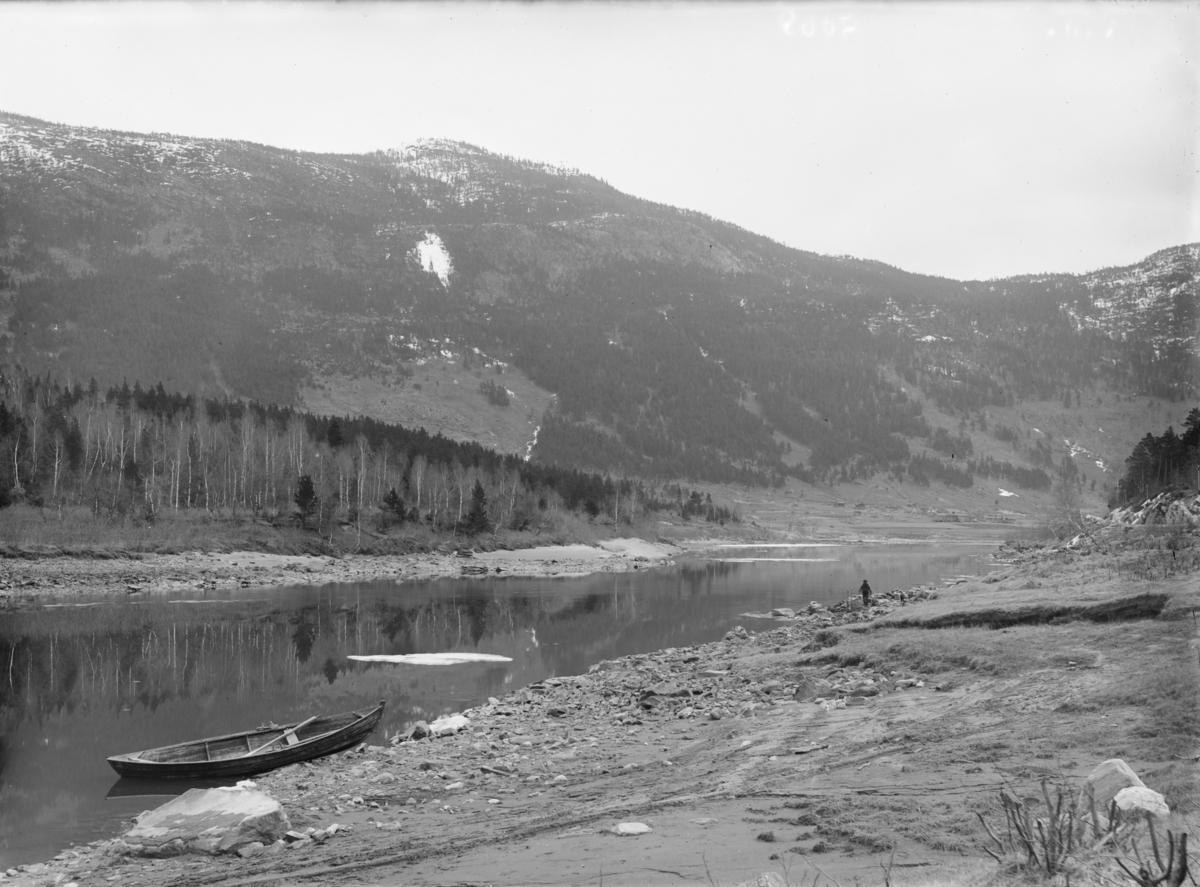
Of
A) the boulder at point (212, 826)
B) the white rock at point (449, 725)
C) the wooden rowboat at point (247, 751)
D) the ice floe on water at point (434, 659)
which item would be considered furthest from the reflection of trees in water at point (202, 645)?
the boulder at point (212, 826)

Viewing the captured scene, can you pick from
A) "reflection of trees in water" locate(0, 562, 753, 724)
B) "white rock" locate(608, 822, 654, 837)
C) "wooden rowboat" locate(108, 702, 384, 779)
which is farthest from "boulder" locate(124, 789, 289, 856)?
"reflection of trees in water" locate(0, 562, 753, 724)

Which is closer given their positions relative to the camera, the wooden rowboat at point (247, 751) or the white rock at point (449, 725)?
the wooden rowboat at point (247, 751)

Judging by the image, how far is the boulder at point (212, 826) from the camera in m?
12.3

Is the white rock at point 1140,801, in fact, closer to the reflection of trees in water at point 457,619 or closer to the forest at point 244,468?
the reflection of trees in water at point 457,619

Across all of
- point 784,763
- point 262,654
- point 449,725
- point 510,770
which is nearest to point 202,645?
point 262,654

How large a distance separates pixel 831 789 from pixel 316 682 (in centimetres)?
2086

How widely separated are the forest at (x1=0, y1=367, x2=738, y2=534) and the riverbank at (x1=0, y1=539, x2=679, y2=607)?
8436 millimetres

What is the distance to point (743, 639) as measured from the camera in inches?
1248

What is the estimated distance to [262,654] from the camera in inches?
1324

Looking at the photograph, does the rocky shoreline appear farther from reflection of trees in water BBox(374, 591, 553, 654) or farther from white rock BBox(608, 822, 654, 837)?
reflection of trees in water BBox(374, 591, 553, 654)

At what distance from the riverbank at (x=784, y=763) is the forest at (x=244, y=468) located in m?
64.0

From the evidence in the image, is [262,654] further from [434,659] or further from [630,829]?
[630,829]

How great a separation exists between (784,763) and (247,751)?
1084 centimetres

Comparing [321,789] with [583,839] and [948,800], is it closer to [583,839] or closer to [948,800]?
[583,839]
